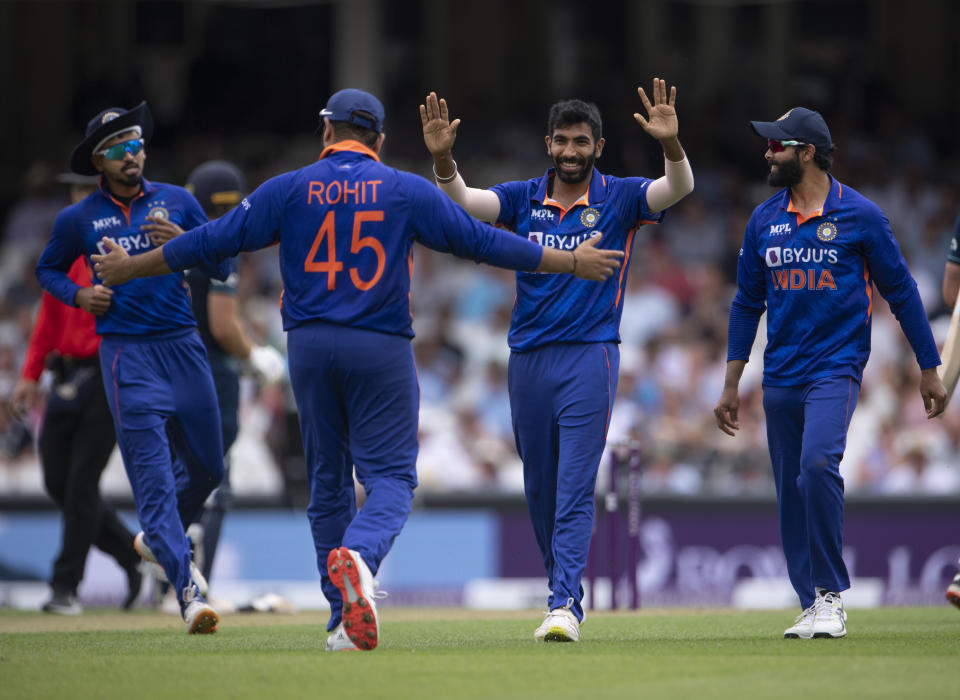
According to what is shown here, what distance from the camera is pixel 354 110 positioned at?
23.4ft

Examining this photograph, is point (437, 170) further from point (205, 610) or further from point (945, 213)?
point (945, 213)

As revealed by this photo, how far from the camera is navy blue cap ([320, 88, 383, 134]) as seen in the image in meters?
7.15

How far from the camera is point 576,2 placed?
21719 mm

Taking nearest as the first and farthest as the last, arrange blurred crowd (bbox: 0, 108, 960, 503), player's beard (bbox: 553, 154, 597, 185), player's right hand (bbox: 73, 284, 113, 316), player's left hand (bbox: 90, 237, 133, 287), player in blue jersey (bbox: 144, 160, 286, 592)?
1. player's left hand (bbox: 90, 237, 133, 287)
2. player's beard (bbox: 553, 154, 597, 185)
3. player's right hand (bbox: 73, 284, 113, 316)
4. player in blue jersey (bbox: 144, 160, 286, 592)
5. blurred crowd (bbox: 0, 108, 960, 503)

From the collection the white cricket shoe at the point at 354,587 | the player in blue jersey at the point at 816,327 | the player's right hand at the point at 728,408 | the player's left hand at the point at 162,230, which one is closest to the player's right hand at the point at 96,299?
the player's left hand at the point at 162,230

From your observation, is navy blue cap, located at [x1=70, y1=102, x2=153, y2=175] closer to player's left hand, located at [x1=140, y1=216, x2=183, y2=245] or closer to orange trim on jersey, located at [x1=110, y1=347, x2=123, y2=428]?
player's left hand, located at [x1=140, y1=216, x2=183, y2=245]

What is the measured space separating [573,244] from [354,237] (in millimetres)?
1319

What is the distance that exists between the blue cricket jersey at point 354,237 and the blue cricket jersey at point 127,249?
122 cm

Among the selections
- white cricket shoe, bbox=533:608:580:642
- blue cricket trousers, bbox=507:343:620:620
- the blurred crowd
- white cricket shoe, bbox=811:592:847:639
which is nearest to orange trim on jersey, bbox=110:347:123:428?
blue cricket trousers, bbox=507:343:620:620

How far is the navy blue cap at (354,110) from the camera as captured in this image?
715 cm

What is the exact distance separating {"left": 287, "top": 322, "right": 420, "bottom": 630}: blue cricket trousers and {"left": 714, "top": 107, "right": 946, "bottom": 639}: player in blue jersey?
77.6 inches

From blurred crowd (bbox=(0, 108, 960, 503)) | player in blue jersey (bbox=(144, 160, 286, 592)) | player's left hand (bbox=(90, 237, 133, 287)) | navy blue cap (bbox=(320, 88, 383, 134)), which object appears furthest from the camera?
blurred crowd (bbox=(0, 108, 960, 503))

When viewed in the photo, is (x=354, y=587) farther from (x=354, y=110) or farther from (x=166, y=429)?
(x=166, y=429)

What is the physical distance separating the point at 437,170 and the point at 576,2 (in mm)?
14473
